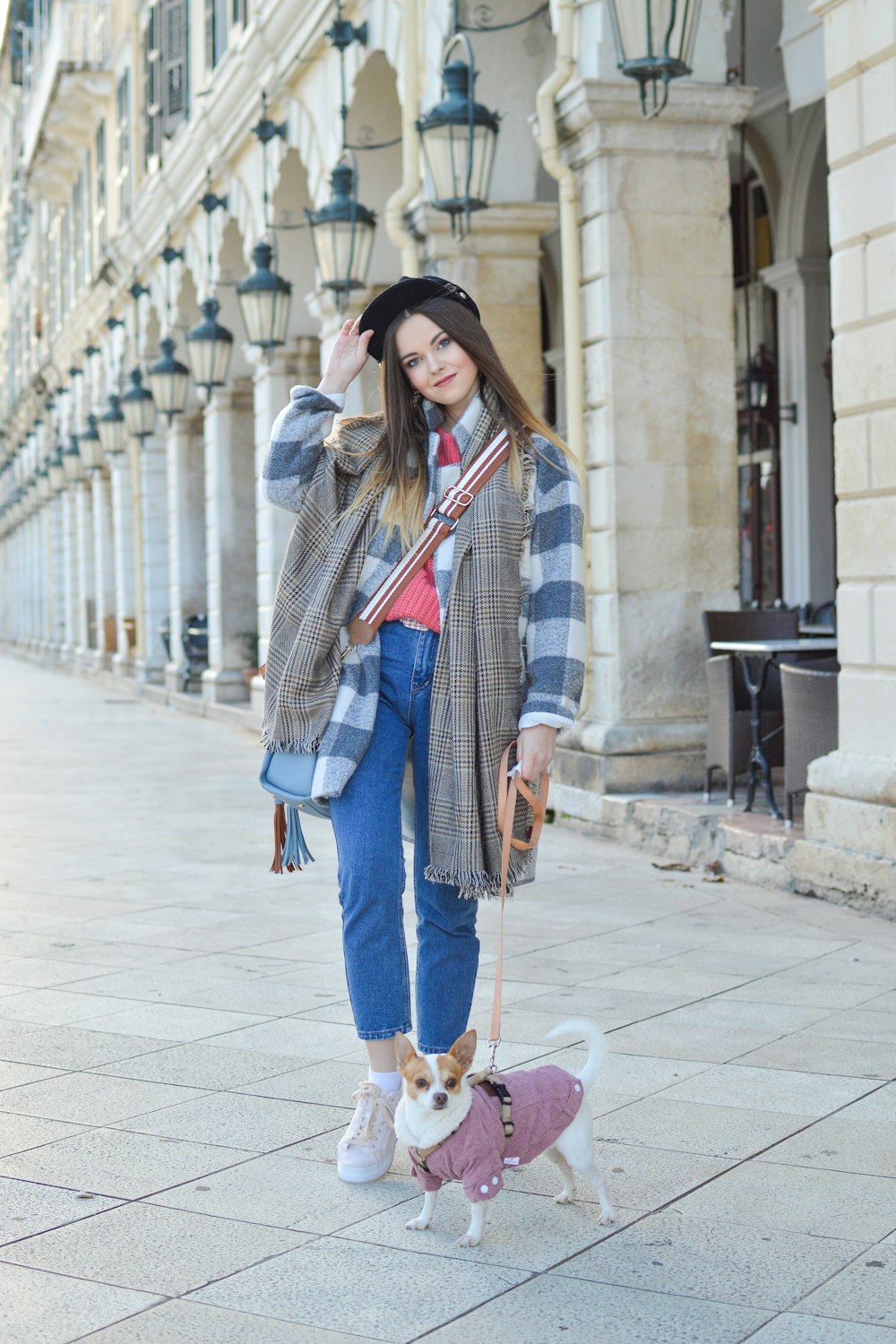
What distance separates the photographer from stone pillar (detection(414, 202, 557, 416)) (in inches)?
402

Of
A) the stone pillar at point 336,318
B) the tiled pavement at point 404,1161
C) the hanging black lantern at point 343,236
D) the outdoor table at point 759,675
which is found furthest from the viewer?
the stone pillar at point 336,318

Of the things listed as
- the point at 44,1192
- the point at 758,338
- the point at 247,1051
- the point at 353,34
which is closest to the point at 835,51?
the point at 247,1051

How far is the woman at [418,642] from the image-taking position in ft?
10.8

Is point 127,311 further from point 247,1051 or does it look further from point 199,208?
point 247,1051

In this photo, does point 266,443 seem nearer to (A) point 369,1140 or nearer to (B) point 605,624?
(B) point 605,624

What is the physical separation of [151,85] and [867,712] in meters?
17.6

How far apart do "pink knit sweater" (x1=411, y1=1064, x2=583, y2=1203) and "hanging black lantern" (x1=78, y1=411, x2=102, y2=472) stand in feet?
76.9

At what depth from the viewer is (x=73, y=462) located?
3003cm

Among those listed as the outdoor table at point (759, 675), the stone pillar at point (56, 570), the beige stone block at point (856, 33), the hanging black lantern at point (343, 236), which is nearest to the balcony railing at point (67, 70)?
the stone pillar at point (56, 570)

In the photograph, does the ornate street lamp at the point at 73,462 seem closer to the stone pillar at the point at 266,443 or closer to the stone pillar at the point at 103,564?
the stone pillar at the point at 103,564

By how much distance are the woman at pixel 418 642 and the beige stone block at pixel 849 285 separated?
321 cm

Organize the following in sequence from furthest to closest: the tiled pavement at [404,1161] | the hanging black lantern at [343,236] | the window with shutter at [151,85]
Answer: the window with shutter at [151,85] < the hanging black lantern at [343,236] < the tiled pavement at [404,1161]

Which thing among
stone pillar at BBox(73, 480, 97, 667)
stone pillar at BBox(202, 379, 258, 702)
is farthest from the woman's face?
stone pillar at BBox(73, 480, 97, 667)

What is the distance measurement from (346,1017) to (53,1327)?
2.11 metres
